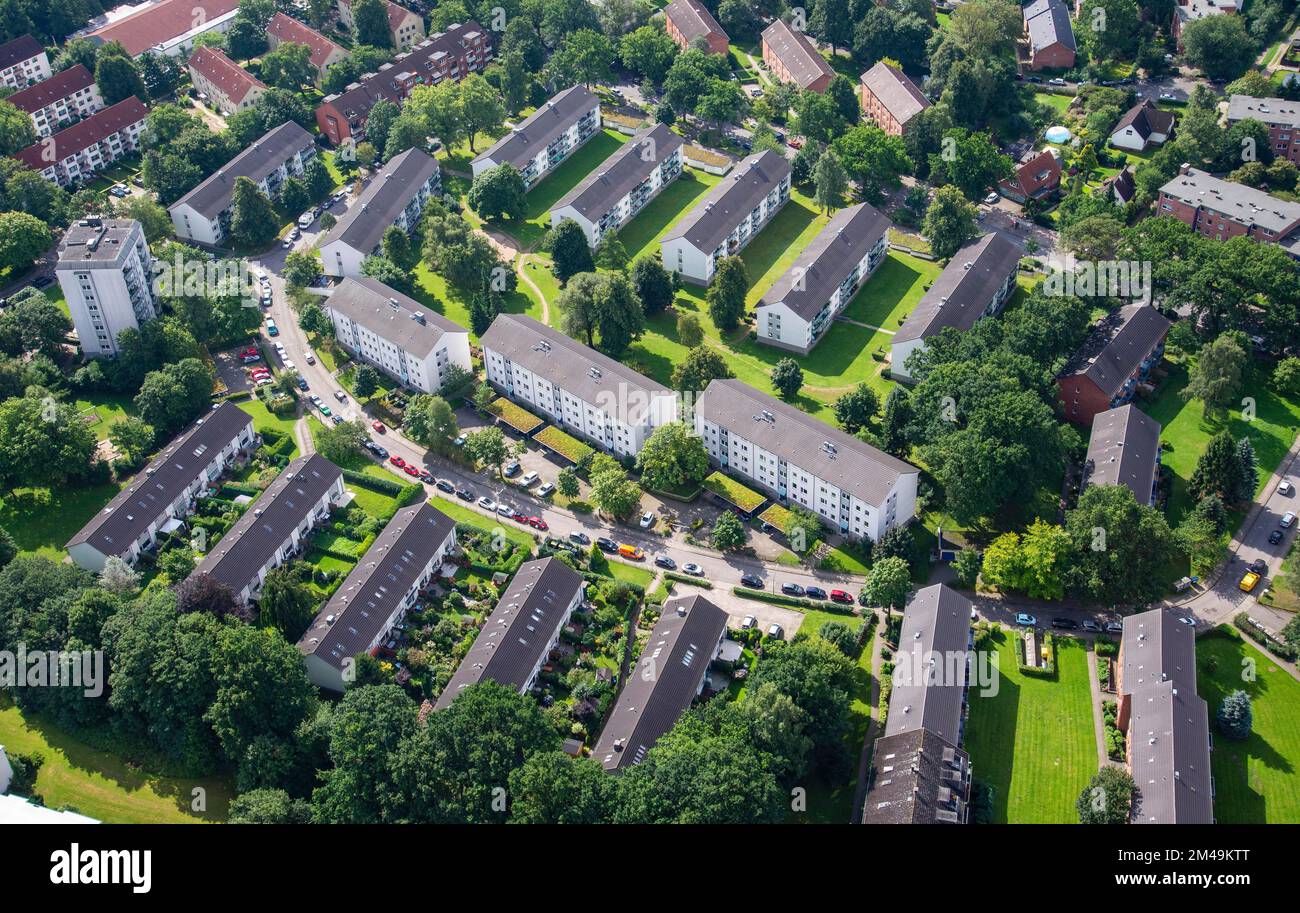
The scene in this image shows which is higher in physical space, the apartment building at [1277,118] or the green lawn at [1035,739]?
the apartment building at [1277,118]

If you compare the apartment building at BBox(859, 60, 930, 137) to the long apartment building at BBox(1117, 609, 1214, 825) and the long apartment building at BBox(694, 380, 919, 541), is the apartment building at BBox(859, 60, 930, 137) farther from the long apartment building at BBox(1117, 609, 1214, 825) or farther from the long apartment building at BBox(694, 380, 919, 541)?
the long apartment building at BBox(1117, 609, 1214, 825)

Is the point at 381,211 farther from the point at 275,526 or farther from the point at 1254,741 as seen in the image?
the point at 1254,741

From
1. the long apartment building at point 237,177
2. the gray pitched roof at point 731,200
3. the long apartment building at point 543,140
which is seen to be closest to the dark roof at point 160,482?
the long apartment building at point 237,177

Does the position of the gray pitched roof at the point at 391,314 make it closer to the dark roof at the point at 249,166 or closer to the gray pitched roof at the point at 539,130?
the dark roof at the point at 249,166

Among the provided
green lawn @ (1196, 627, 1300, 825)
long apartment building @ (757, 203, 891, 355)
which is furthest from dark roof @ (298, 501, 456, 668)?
green lawn @ (1196, 627, 1300, 825)

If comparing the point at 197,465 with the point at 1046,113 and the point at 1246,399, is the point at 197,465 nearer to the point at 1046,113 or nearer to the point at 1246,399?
the point at 1246,399

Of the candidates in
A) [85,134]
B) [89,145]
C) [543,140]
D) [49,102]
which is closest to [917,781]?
[543,140]
